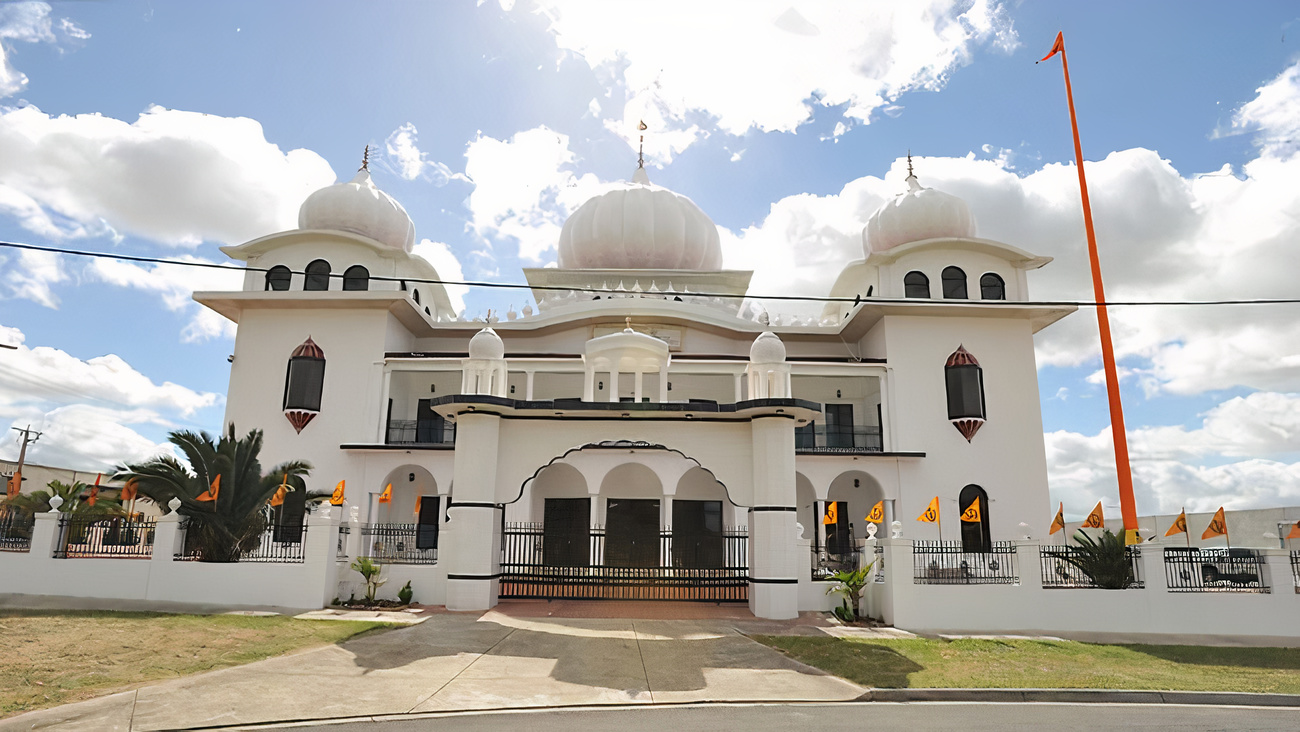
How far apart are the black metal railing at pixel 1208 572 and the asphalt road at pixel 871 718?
6.81 metres

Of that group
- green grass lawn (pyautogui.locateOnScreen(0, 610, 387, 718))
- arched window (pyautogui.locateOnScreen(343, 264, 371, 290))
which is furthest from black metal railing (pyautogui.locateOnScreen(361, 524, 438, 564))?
arched window (pyautogui.locateOnScreen(343, 264, 371, 290))

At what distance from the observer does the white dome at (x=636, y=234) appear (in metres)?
31.4

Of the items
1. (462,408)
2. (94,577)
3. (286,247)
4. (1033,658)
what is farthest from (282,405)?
(1033,658)

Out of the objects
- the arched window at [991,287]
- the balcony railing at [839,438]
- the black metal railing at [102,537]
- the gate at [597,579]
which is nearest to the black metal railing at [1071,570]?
the gate at [597,579]

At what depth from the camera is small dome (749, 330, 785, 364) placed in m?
16.9

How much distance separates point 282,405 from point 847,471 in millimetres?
18505

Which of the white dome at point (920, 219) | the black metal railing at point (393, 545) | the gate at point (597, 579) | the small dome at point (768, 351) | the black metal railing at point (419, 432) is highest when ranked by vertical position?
the white dome at point (920, 219)

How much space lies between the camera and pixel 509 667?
10336mm

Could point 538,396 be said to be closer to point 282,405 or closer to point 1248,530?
point 282,405

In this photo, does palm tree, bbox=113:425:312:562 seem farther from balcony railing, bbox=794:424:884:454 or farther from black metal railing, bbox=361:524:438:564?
balcony railing, bbox=794:424:884:454

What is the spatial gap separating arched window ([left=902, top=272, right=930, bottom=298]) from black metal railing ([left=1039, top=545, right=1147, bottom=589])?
12794 mm

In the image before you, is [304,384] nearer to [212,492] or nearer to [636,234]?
[212,492]

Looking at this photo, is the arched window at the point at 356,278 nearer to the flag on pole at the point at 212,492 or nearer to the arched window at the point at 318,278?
the arched window at the point at 318,278

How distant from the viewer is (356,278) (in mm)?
27719
